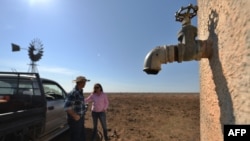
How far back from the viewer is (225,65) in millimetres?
2350

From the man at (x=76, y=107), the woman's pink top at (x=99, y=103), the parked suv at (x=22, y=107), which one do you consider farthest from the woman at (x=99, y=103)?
the man at (x=76, y=107)

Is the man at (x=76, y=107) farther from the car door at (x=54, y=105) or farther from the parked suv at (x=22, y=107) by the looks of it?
the car door at (x=54, y=105)

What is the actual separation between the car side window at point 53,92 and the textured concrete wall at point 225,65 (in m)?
4.78

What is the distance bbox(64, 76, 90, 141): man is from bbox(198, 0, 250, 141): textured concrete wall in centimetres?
292

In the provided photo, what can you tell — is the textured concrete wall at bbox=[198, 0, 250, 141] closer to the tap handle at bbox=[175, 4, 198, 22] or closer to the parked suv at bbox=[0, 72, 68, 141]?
the tap handle at bbox=[175, 4, 198, 22]

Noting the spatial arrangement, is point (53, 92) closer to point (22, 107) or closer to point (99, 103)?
point (99, 103)

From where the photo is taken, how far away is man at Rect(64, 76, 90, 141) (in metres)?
5.51

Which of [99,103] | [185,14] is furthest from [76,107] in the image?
[185,14]

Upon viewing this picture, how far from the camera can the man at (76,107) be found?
5512 millimetres

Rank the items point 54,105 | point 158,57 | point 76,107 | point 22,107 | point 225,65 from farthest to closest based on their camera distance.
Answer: point 54,105, point 76,107, point 22,107, point 158,57, point 225,65

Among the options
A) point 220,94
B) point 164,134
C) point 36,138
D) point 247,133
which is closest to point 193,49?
point 220,94

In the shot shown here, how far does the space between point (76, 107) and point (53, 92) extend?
217 cm

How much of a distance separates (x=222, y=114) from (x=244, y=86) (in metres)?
0.58

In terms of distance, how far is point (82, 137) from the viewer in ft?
19.5
